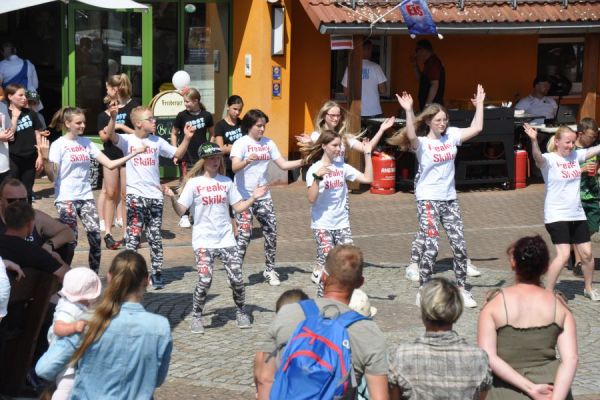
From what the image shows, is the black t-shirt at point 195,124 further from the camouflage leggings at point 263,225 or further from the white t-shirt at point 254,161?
the camouflage leggings at point 263,225

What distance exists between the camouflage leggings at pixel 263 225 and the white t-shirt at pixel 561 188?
9.02ft

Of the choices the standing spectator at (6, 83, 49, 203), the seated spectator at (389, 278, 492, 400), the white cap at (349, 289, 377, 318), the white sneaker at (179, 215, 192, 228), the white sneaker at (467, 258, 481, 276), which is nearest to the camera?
the seated spectator at (389, 278, 492, 400)

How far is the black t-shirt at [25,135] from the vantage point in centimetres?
1310

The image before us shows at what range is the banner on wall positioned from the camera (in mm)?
16328

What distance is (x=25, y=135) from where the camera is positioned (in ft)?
43.2

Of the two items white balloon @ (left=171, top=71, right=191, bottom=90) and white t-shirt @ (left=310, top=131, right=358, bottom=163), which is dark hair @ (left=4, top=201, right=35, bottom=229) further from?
white balloon @ (left=171, top=71, right=191, bottom=90)

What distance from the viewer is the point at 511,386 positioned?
19.1 ft

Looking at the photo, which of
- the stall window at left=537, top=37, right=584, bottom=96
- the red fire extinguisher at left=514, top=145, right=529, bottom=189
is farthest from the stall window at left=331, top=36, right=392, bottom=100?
the stall window at left=537, top=37, right=584, bottom=96

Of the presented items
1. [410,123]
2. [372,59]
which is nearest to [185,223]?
[410,123]

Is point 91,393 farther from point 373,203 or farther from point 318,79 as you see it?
point 318,79

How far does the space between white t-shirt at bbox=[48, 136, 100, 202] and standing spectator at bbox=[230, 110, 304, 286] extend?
1479 millimetres

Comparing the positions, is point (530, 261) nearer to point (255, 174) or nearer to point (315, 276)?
point (315, 276)

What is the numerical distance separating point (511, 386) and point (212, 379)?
10.9ft

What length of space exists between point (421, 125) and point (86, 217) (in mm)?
3380
